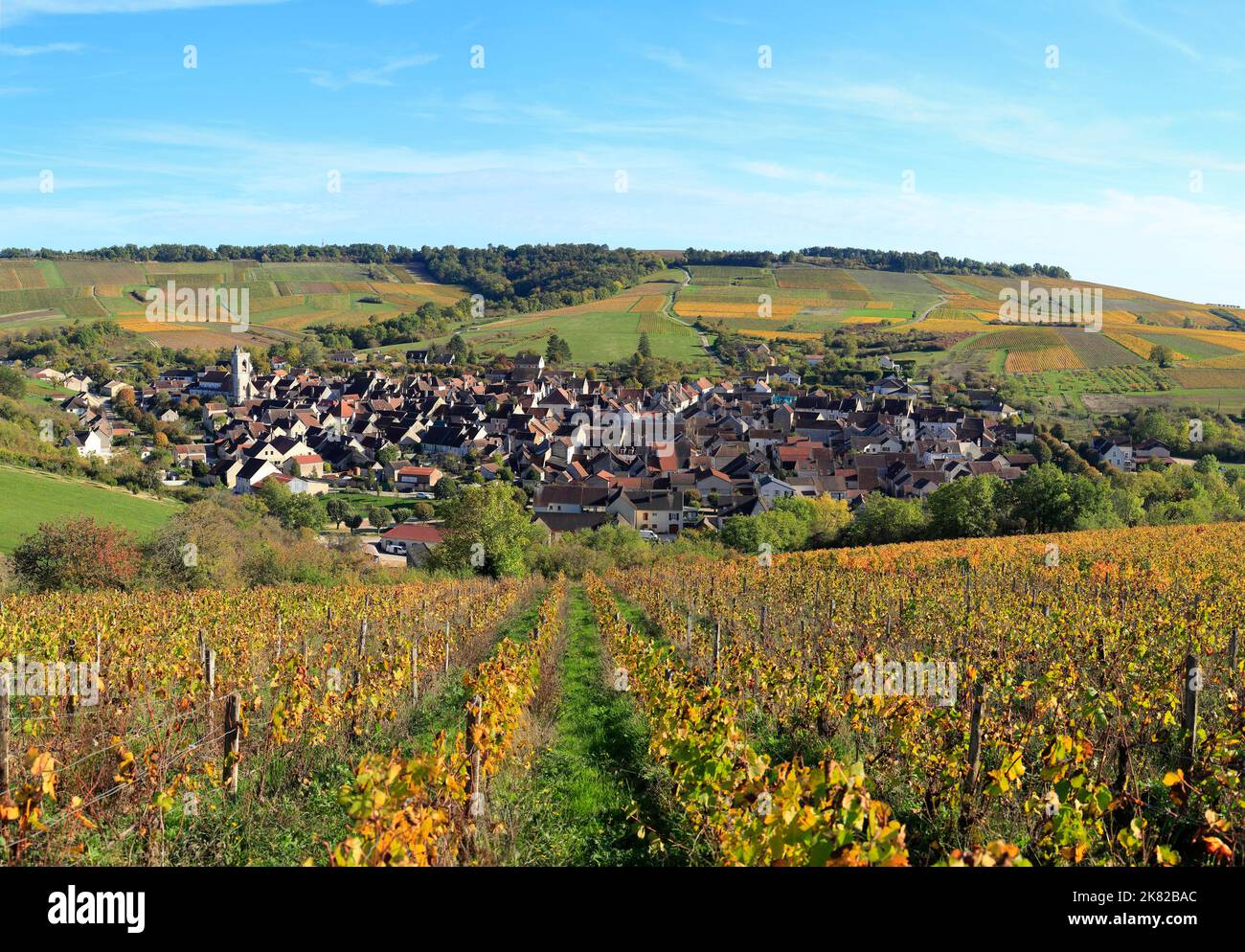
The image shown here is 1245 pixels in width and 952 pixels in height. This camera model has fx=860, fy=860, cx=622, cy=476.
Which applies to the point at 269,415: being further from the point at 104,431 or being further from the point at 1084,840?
the point at 1084,840

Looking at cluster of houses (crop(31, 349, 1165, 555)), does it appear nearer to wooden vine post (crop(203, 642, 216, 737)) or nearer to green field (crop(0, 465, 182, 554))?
green field (crop(0, 465, 182, 554))

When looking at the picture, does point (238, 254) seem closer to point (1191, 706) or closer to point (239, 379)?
point (239, 379)

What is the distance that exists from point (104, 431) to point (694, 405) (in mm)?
56932

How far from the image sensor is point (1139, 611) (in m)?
13.8

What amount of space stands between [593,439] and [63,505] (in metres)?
53.3

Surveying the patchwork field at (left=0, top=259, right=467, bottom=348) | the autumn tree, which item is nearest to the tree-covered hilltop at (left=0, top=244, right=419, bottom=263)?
the patchwork field at (left=0, top=259, right=467, bottom=348)

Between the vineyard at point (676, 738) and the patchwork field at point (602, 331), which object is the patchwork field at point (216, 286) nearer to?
the patchwork field at point (602, 331)

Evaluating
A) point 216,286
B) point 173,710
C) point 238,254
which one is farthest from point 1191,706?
point 238,254

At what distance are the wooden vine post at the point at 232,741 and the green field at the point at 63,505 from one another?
1283 inches

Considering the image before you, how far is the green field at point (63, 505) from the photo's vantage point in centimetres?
3628

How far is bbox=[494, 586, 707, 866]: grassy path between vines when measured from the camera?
623 cm

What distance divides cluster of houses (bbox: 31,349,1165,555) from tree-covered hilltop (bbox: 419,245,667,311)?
150 feet

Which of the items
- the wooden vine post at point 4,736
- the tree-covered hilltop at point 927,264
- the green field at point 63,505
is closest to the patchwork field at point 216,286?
the tree-covered hilltop at point 927,264
